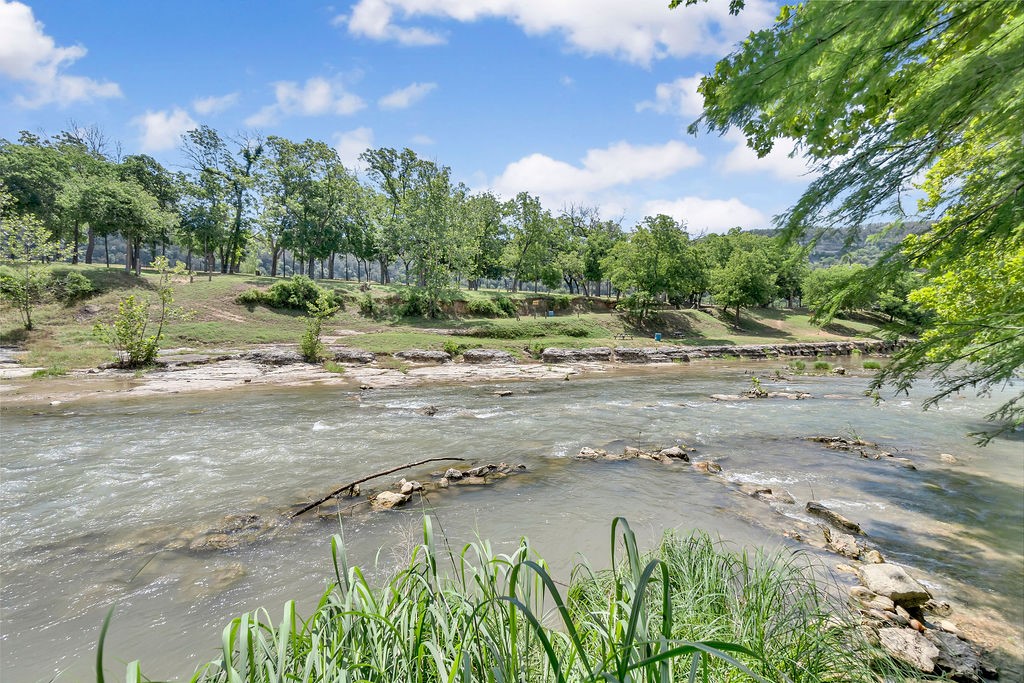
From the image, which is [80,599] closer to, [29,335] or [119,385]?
[119,385]

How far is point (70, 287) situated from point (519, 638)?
1723 inches

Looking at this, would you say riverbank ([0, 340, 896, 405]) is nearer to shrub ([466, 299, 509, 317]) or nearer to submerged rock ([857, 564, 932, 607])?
shrub ([466, 299, 509, 317])

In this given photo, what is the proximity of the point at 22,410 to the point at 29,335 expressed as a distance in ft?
57.6

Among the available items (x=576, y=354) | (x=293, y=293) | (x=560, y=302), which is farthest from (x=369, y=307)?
(x=560, y=302)

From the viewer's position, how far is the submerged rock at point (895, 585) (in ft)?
14.3

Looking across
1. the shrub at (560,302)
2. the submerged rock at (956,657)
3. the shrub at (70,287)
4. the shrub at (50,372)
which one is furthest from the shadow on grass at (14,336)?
the shrub at (560,302)

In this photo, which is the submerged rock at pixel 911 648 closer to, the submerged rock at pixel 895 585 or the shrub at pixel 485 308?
the submerged rock at pixel 895 585

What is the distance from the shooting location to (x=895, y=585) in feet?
14.6

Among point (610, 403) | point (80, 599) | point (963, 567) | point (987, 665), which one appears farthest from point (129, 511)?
point (610, 403)

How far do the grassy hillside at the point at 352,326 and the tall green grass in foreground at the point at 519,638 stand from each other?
18.0 m

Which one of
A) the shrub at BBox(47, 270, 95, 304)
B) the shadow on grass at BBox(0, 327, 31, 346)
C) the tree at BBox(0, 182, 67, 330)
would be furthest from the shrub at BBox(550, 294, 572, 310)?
the shadow on grass at BBox(0, 327, 31, 346)

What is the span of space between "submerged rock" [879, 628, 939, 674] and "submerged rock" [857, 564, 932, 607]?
24.9 inches

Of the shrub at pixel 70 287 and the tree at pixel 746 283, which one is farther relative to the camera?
the tree at pixel 746 283

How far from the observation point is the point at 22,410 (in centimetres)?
1291
